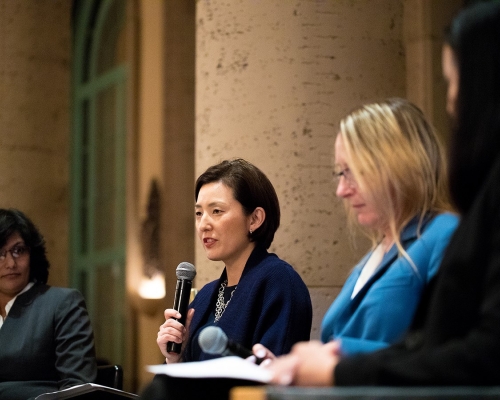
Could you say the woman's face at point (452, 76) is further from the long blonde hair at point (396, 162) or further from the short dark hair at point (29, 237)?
the short dark hair at point (29, 237)

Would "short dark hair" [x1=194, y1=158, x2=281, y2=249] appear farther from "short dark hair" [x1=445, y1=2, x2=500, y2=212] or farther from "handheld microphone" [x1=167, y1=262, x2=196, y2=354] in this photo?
"short dark hair" [x1=445, y1=2, x2=500, y2=212]

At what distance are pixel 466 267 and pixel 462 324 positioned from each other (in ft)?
0.41

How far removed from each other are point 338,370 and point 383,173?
723 mm

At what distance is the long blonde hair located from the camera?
241 cm

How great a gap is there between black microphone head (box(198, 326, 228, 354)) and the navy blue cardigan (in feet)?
3.32

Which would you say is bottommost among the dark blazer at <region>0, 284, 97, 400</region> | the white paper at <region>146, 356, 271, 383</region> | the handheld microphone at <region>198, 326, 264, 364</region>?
the dark blazer at <region>0, 284, 97, 400</region>

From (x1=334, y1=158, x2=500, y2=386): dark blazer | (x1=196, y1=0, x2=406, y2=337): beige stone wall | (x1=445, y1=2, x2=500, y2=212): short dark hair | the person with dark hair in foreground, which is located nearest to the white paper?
the person with dark hair in foreground

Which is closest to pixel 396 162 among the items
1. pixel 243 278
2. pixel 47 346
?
pixel 243 278

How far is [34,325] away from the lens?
14.5 ft

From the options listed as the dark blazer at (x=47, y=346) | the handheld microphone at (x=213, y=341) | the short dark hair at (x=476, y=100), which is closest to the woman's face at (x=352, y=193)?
the handheld microphone at (x=213, y=341)

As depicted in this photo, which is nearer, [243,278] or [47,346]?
[243,278]

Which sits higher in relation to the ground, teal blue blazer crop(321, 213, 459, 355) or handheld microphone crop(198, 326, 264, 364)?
teal blue blazer crop(321, 213, 459, 355)

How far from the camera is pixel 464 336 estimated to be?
181 cm

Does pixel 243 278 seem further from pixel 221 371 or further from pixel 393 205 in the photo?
pixel 221 371
